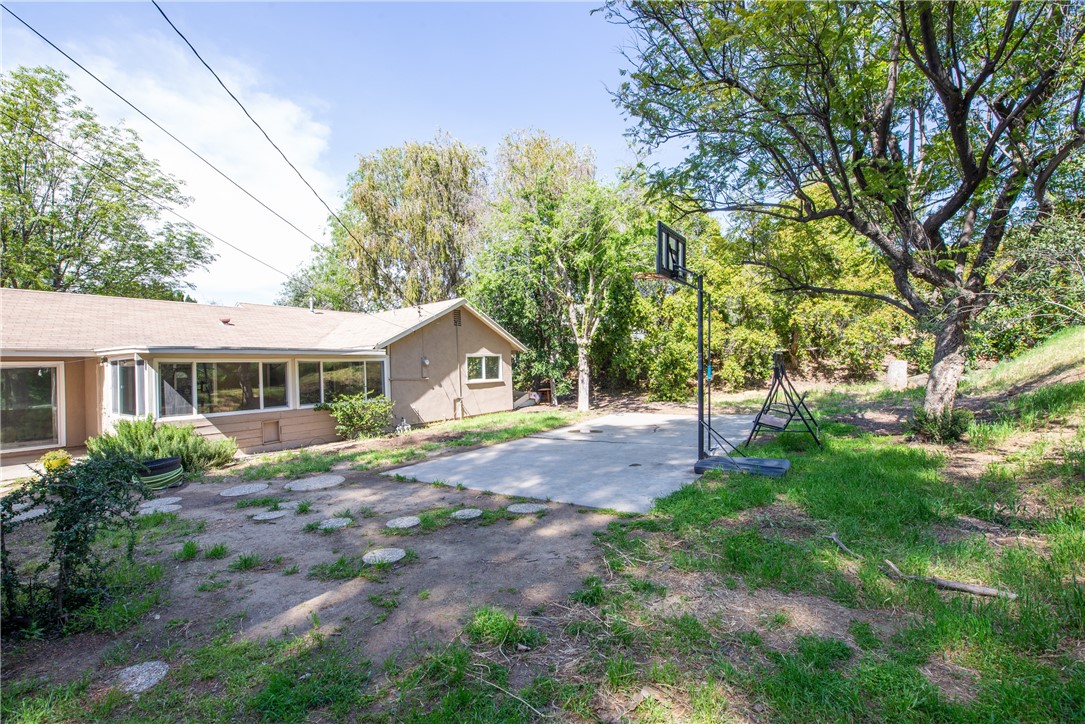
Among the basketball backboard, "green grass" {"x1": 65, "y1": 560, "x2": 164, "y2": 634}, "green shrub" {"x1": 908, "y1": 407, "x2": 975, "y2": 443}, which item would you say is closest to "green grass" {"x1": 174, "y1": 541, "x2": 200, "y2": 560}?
"green grass" {"x1": 65, "y1": 560, "x2": 164, "y2": 634}

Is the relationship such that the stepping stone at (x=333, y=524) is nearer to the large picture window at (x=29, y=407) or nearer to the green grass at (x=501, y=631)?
the green grass at (x=501, y=631)

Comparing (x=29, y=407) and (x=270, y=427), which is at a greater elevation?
(x=29, y=407)

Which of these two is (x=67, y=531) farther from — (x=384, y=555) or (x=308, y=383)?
(x=308, y=383)

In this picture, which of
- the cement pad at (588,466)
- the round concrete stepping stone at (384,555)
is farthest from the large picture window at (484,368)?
the round concrete stepping stone at (384,555)

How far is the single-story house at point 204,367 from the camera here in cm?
950

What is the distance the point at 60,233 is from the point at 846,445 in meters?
25.9

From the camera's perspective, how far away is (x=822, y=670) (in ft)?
7.81

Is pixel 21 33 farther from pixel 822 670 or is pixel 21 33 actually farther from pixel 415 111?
pixel 822 670

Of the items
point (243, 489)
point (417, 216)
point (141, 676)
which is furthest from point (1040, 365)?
point (417, 216)

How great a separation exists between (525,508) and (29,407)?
11.0 meters

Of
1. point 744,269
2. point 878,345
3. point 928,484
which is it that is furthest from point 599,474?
point 878,345

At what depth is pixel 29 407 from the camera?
982 cm

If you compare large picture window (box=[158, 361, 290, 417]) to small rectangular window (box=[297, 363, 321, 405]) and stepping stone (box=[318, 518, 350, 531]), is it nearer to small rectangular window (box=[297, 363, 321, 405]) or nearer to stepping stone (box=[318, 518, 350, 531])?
small rectangular window (box=[297, 363, 321, 405])

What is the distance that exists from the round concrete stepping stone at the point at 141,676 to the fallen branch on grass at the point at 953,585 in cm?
439
